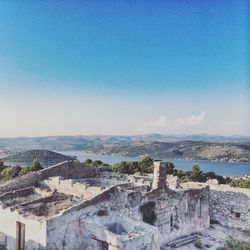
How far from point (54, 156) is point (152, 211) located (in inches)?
2628

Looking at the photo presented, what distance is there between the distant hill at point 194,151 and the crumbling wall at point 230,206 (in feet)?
314

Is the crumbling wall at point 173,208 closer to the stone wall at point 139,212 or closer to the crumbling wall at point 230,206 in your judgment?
the stone wall at point 139,212

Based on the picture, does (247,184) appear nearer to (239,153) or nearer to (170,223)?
(170,223)

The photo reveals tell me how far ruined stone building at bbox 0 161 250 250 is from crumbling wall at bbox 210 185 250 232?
0.19 ft

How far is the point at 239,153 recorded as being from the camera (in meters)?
125

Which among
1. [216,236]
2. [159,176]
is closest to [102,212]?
[159,176]

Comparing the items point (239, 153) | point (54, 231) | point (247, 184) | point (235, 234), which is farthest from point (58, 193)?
point (239, 153)

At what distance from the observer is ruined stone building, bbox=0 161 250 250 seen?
15039mm

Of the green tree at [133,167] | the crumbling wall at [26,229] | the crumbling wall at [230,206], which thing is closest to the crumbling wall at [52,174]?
the crumbling wall at [26,229]

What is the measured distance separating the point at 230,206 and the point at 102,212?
32.4 feet

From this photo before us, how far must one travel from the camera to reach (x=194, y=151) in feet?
454

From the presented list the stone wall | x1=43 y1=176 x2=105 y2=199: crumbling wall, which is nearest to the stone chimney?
the stone wall

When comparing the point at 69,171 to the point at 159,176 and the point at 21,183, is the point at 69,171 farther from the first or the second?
the point at 159,176

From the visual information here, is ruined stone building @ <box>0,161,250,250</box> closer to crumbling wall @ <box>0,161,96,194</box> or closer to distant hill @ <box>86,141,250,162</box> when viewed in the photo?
crumbling wall @ <box>0,161,96,194</box>
